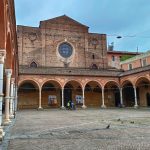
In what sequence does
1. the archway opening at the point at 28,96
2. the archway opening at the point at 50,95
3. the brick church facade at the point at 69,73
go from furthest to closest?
the archway opening at the point at 50,95 → the archway opening at the point at 28,96 → the brick church facade at the point at 69,73

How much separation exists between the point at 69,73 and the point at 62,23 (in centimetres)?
1017

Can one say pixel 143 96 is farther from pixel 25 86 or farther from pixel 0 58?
pixel 0 58

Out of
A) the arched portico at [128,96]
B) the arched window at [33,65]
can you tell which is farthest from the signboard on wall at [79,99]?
the arched window at [33,65]

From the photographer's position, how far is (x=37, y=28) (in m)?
37.2

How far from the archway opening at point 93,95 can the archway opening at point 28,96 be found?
6668mm

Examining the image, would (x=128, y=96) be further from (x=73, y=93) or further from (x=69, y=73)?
(x=69, y=73)

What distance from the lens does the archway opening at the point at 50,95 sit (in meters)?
32.9

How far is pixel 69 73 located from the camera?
31.9 metres

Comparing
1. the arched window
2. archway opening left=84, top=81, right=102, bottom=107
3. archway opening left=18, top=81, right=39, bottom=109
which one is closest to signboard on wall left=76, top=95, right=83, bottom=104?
archway opening left=84, top=81, right=102, bottom=107

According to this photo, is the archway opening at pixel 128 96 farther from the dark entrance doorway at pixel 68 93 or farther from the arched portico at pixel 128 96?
the dark entrance doorway at pixel 68 93

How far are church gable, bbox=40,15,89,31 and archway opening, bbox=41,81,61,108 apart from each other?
369 inches

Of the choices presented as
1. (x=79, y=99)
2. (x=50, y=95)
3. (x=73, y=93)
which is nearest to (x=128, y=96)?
(x=79, y=99)

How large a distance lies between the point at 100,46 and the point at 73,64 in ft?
18.6

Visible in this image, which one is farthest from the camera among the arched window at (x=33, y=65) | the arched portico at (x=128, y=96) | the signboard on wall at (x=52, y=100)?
the arched window at (x=33, y=65)
